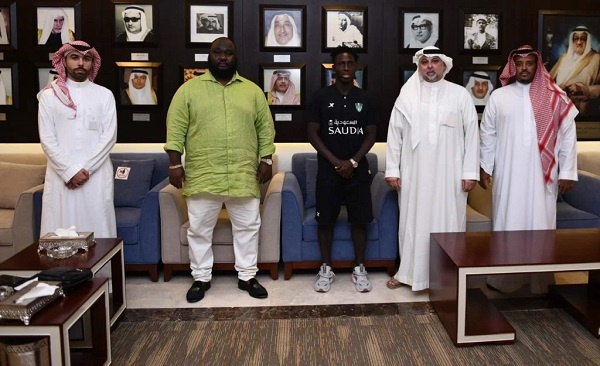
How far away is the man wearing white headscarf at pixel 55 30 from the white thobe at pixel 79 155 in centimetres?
143

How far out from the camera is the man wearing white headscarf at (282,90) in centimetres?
500

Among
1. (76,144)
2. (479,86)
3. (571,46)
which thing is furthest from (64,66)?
(571,46)

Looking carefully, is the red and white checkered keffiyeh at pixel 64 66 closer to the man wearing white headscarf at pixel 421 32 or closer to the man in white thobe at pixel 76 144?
the man in white thobe at pixel 76 144

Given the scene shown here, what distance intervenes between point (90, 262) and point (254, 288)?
121cm

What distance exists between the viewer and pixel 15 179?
456 cm

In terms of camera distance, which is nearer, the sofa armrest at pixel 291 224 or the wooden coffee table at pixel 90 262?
the wooden coffee table at pixel 90 262

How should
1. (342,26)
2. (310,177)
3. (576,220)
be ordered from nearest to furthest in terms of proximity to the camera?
(576,220)
(310,177)
(342,26)

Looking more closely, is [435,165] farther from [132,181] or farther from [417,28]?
[132,181]

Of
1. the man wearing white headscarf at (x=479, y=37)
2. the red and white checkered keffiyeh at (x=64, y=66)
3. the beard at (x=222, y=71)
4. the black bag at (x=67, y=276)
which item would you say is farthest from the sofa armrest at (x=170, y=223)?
the man wearing white headscarf at (x=479, y=37)

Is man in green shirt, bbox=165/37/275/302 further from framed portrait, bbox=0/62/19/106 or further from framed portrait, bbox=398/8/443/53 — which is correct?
framed portrait, bbox=0/62/19/106

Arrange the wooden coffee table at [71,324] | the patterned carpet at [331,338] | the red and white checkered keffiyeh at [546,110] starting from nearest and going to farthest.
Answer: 1. the wooden coffee table at [71,324]
2. the patterned carpet at [331,338]
3. the red and white checkered keffiyeh at [546,110]

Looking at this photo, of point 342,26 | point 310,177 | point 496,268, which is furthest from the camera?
point 342,26

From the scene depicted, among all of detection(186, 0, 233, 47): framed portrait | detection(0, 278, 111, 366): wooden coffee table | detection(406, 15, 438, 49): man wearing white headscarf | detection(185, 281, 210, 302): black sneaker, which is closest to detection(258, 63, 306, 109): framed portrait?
detection(186, 0, 233, 47): framed portrait

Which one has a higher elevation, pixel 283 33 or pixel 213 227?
pixel 283 33
